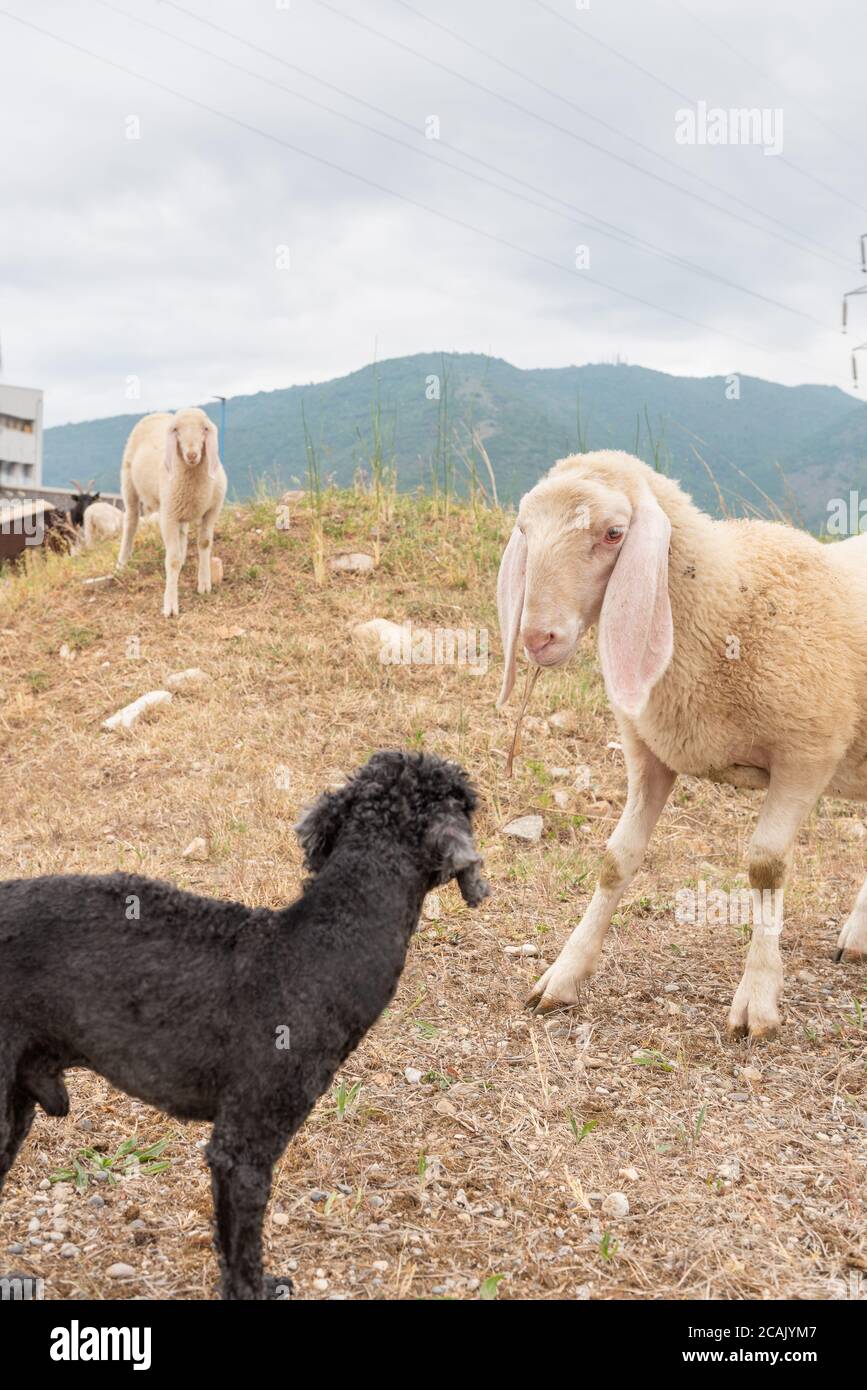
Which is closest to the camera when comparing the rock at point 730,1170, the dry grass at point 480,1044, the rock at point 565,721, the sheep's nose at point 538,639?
the dry grass at point 480,1044

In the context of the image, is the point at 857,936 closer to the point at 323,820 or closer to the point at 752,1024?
Answer: the point at 752,1024

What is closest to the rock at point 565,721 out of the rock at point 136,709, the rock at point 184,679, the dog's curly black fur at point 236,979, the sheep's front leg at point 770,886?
the rock at point 184,679

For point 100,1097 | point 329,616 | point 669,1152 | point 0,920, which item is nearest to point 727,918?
point 669,1152

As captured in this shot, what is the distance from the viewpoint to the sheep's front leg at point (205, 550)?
395 inches

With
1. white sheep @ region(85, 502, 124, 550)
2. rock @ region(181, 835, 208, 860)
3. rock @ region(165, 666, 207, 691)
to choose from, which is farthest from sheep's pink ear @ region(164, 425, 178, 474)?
white sheep @ region(85, 502, 124, 550)

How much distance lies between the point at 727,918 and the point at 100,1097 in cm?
290

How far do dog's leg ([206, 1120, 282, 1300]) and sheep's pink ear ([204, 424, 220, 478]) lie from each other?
26.4 ft

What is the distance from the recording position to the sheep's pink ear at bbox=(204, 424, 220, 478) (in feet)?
31.6

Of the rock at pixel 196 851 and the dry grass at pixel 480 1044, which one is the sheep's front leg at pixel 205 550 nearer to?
the dry grass at pixel 480 1044

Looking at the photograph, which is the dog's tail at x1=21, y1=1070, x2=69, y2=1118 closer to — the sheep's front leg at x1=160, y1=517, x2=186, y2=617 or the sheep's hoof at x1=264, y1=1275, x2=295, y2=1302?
the sheep's hoof at x1=264, y1=1275, x2=295, y2=1302

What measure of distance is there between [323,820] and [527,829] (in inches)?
153

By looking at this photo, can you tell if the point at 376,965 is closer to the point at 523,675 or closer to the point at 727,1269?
the point at 727,1269

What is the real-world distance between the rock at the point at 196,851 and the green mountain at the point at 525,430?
3.00 meters

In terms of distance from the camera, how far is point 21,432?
314 ft
